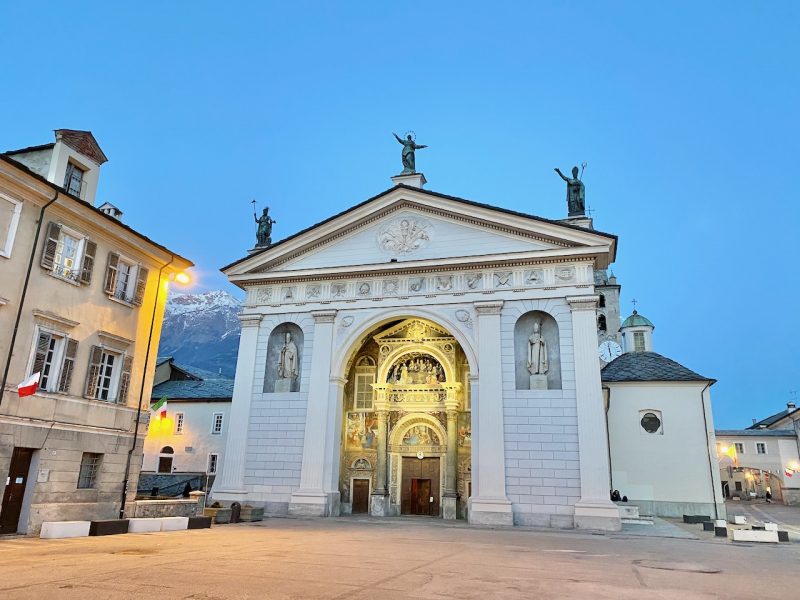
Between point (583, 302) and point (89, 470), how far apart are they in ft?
61.9

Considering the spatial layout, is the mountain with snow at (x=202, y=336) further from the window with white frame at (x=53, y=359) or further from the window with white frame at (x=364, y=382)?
the window with white frame at (x=53, y=359)

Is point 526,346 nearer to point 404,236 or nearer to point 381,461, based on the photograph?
point 404,236

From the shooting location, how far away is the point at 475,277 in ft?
84.2

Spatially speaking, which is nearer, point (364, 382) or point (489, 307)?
point (489, 307)

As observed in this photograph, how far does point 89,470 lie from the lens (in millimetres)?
17156

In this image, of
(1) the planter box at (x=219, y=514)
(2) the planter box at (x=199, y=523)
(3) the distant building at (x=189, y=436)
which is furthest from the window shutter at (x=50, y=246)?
(3) the distant building at (x=189, y=436)

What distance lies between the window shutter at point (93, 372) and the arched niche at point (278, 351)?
10148 mm

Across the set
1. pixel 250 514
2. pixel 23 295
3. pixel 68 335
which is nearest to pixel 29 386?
pixel 68 335

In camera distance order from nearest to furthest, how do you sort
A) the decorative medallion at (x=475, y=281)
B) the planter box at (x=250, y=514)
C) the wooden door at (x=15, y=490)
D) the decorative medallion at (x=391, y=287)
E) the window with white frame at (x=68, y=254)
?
the wooden door at (x=15, y=490) < the window with white frame at (x=68, y=254) < the planter box at (x=250, y=514) < the decorative medallion at (x=475, y=281) < the decorative medallion at (x=391, y=287)

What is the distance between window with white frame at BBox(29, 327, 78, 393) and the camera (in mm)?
15742

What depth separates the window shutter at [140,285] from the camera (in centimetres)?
1956

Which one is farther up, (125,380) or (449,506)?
(125,380)

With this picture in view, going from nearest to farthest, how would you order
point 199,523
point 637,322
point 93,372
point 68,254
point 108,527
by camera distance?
point 108,527, point 68,254, point 93,372, point 199,523, point 637,322

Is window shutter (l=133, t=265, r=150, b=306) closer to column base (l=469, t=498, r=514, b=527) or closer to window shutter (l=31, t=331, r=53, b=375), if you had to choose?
window shutter (l=31, t=331, r=53, b=375)
